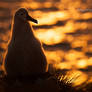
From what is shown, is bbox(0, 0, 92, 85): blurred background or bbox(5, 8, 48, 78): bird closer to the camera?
bbox(5, 8, 48, 78): bird

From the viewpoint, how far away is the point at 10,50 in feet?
3.22

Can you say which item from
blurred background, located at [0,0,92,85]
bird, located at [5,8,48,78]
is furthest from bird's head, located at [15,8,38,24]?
blurred background, located at [0,0,92,85]

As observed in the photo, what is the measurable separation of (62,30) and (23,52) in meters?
0.98

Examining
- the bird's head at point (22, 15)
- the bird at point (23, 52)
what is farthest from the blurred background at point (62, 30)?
the bird's head at point (22, 15)

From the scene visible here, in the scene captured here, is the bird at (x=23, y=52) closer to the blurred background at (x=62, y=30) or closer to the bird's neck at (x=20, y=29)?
the bird's neck at (x=20, y=29)

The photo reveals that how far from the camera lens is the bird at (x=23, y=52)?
0.97 meters

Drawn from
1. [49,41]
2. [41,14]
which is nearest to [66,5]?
[41,14]

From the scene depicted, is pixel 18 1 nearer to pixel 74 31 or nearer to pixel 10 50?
pixel 74 31

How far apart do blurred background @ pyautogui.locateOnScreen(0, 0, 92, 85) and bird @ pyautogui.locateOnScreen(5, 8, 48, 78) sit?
0.43 feet

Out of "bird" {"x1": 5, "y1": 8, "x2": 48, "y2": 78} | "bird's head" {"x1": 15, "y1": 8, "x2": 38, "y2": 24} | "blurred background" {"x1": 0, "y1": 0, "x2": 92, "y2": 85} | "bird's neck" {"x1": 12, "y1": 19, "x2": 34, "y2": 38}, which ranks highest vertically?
"bird's head" {"x1": 15, "y1": 8, "x2": 38, "y2": 24}

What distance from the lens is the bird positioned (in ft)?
3.19

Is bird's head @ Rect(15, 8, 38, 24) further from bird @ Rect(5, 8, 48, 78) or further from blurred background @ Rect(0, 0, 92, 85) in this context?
blurred background @ Rect(0, 0, 92, 85)

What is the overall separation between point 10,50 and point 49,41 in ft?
2.52

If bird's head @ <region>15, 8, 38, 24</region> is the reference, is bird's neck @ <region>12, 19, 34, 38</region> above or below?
below
